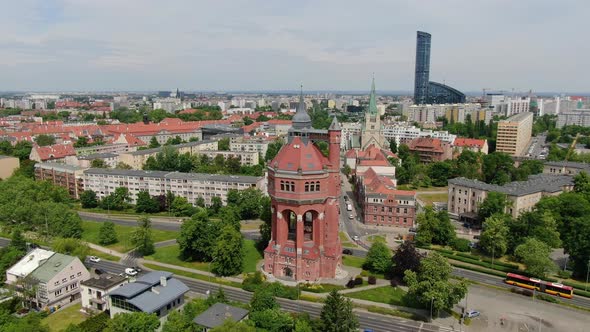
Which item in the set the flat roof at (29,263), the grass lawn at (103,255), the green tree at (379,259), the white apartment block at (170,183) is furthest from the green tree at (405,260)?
the flat roof at (29,263)

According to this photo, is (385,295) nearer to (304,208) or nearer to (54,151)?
(304,208)

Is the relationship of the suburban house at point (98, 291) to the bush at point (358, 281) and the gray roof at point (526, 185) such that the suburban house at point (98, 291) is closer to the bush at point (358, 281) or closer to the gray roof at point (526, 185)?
the bush at point (358, 281)

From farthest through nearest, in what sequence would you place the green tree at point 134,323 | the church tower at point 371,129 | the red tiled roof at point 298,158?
the church tower at point 371,129 → the red tiled roof at point 298,158 → the green tree at point 134,323

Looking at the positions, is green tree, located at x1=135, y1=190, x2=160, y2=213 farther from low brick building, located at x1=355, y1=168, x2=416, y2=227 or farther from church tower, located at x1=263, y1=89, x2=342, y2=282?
low brick building, located at x1=355, y1=168, x2=416, y2=227

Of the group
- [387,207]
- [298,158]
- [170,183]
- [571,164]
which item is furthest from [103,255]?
[571,164]

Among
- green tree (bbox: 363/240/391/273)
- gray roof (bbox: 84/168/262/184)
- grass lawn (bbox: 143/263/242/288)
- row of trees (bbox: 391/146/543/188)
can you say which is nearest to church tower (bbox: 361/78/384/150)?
row of trees (bbox: 391/146/543/188)

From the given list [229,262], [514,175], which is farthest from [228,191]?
[514,175]
